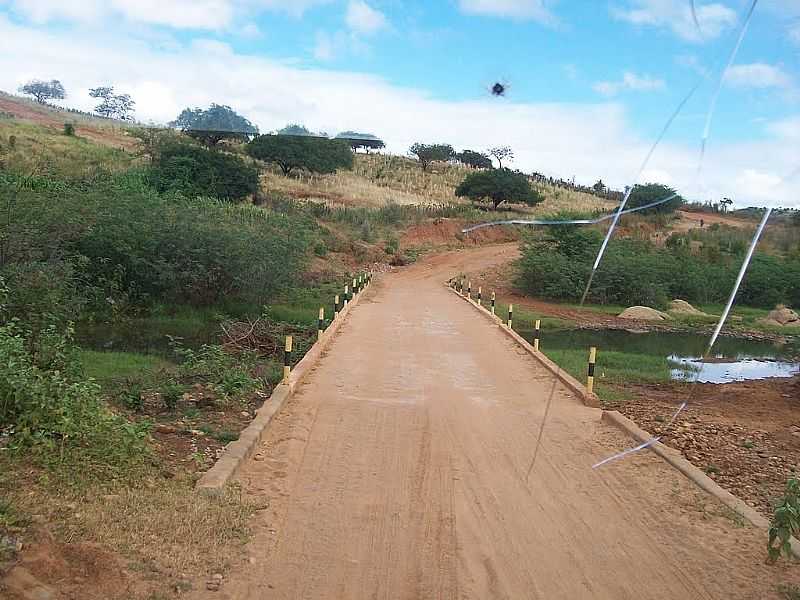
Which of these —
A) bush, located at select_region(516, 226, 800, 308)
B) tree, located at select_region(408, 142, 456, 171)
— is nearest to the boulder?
bush, located at select_region(516, 226, 800, 308)

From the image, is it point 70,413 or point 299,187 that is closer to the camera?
point 70,413

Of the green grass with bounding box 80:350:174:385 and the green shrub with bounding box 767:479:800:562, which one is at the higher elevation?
the green shrub with bounding box 767:479:800:562

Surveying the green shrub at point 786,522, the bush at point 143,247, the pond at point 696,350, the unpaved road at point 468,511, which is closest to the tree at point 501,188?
the pond at point 696,350

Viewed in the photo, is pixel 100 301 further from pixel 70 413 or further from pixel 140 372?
pixel 70 413

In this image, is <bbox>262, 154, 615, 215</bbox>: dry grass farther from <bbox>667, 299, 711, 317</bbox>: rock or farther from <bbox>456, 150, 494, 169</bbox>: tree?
<bbox>667, 299, 711, 317</bbox>: rock

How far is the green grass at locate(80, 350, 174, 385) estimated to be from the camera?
1273 cm

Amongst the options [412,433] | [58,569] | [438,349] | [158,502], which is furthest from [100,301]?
[58,569]

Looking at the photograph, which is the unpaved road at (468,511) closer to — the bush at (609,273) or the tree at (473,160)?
the bush at (609,273)

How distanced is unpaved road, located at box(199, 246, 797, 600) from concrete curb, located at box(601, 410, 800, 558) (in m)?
0.15

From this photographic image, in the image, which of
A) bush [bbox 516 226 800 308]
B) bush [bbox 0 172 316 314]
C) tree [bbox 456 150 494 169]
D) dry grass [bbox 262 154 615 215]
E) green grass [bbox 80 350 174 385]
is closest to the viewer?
green grass [bbox 80 350 174 385]

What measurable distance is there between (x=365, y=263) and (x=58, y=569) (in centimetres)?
4057

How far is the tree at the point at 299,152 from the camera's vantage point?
55.6 meters

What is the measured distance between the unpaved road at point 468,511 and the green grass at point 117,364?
3.48 meters

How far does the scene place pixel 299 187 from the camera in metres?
57.8
